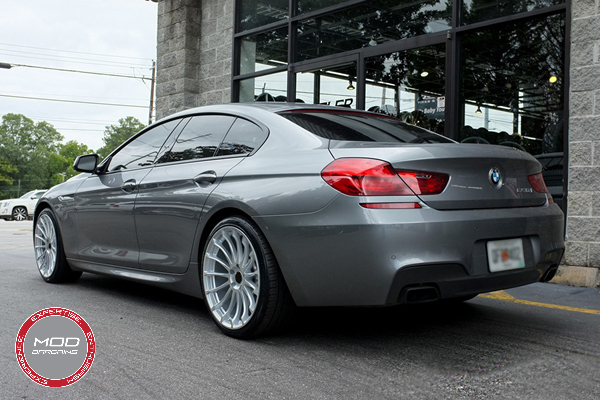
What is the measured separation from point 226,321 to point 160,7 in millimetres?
9493

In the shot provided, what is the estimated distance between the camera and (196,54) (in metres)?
11.0

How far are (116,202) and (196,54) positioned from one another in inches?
283

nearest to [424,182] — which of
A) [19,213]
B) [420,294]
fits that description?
[420,294]

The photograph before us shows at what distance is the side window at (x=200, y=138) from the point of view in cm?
387

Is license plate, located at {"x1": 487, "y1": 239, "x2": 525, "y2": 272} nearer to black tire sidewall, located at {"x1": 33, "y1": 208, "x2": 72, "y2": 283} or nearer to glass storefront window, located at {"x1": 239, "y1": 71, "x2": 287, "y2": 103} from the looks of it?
black tire sidewall, located at {"x1": 33, "y1": 208, "x2": 72, "y2": 283}

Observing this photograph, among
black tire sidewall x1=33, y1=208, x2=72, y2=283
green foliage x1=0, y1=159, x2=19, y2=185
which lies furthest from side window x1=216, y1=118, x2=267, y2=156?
green foliage x1=0, y1=159, x2=19, y2=185

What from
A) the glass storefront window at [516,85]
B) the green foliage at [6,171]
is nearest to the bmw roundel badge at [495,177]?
the glass storefront window at [516,85]

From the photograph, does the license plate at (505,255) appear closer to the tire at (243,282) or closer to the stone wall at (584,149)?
the tire at (243,282)

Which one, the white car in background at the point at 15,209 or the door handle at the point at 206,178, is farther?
the white car in background at the point at 15,209

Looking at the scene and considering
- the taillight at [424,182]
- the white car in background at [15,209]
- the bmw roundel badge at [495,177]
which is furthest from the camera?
the white car in background at [15,209]

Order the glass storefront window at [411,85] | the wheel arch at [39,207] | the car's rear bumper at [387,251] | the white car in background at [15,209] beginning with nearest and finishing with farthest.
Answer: the car's rear bumper at [387,251], the wheel arch at [39,207], the glass storefront window at [411,85], the white car in background at [15,209]

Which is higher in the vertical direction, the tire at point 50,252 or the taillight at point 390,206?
the taillight at point 390,206

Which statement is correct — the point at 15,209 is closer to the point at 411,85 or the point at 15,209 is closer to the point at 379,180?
the point at 411,85

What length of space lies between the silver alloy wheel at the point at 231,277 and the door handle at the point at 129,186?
1009mm
